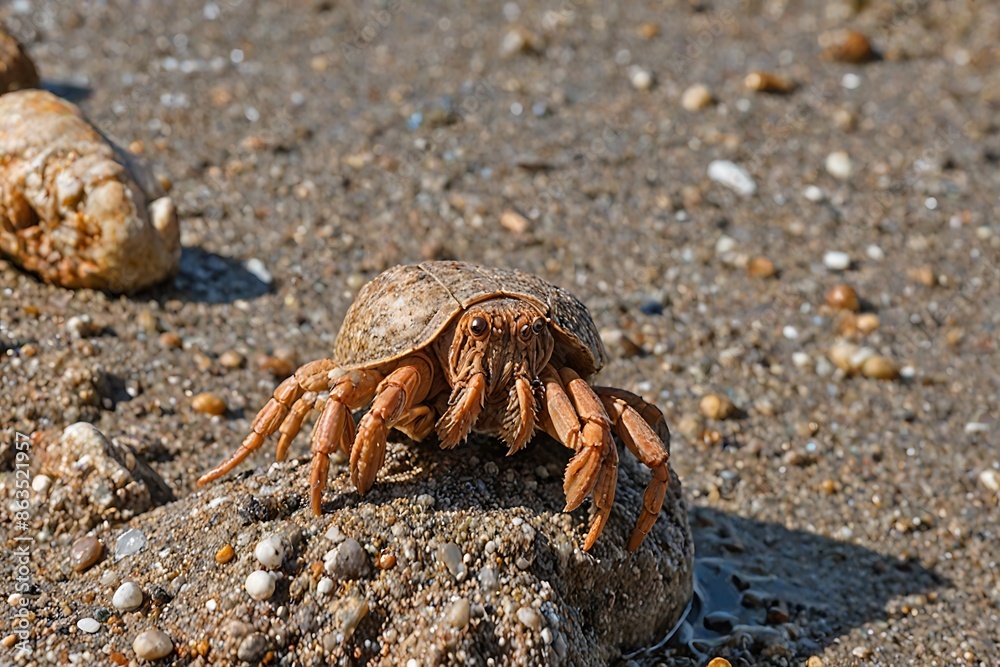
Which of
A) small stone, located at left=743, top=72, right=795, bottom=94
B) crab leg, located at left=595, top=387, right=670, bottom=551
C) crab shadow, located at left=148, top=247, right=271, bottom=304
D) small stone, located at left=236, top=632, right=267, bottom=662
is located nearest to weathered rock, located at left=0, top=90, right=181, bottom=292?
crab shadow, located at left=148, top=247, right=271, bottom=304

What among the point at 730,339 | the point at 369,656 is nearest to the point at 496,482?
the point at 369,656

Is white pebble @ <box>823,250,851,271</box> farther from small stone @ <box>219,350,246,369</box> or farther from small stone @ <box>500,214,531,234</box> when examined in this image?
small stone @ <box>219,350,246,369</box>

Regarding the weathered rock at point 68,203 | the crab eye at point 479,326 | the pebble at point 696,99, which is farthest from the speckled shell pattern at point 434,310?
the pebble at point 696,99

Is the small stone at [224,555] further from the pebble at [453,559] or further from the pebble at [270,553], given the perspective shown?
the pebble at [453,559]

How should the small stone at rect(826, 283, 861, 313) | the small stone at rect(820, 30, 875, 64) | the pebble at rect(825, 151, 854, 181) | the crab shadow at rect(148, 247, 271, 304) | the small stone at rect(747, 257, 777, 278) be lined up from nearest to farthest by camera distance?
the crab shadow at rect(148, 247, 271, 304)
the small stone at rect(826, 283, 861, 313)
the small stone at rect(747, 257, 777, 278)
the pebble at rect(825, 151, 854, 181)
the small stone at rect(820, 30, 875, 64)

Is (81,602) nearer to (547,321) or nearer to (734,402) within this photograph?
(547,321)

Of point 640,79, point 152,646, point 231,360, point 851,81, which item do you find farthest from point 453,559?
point 851,81
